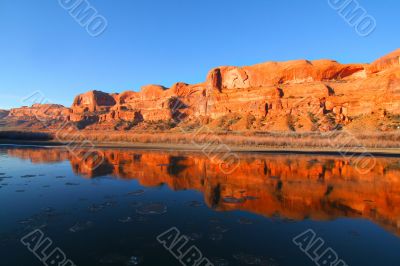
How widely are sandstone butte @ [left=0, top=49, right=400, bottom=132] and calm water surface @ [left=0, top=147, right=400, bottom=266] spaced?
1581 inches

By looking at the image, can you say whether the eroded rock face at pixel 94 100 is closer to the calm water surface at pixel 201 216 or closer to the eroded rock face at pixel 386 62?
the eroded rock face at pixel 386 62

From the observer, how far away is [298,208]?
376 inches

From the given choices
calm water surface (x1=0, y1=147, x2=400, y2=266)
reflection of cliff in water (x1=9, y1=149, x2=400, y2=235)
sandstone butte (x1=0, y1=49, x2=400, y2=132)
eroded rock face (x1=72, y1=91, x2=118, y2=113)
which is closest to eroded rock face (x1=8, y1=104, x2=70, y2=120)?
eroded rock face (x1=72, y1=91, x2=118, y2=113)

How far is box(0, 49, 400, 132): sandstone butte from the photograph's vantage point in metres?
53.1

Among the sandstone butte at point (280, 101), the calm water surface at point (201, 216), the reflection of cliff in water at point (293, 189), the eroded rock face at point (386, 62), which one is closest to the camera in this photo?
the calm water surface at point (201, 216)

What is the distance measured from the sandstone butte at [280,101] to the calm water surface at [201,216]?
40.2 metres

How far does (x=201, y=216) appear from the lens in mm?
8430

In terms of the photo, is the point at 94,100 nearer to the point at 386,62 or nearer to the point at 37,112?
the point at 37,112

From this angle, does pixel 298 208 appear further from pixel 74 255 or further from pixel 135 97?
pixel 135 97

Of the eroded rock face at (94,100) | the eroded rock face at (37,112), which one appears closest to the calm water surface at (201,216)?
the eroded rock face at (94,100)

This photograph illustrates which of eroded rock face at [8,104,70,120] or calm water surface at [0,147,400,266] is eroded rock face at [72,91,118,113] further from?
calm water surface at [0,147,400,266]

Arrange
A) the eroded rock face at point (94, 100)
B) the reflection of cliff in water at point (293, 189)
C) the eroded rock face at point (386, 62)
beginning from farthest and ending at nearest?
the eroded rock face at point (94, 100) < the eroded rock face at point (386, 62) < the reflection of cliff in water at point (293, 189)

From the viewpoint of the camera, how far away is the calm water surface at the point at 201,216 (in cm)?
583

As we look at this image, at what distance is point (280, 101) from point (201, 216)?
207 feet
